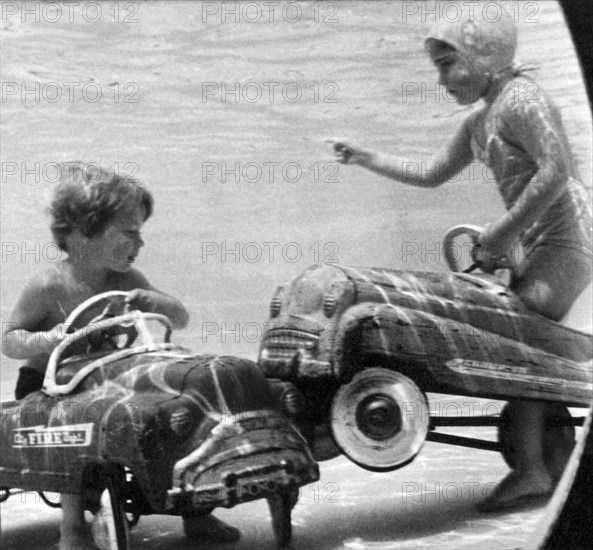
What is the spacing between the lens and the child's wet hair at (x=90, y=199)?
73.8 inches

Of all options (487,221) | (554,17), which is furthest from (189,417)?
(554,17)

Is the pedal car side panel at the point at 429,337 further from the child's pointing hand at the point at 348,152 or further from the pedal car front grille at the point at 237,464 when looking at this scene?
the child's pointing hand at the point at 348,152

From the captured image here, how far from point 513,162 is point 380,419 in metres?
0.59

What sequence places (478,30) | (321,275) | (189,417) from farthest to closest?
(478,30) < (321,275) < (189,417)

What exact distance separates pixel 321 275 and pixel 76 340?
0.48 meters

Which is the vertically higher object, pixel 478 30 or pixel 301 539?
pixel 478 30

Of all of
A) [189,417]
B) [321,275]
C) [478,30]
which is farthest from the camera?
[478,30]

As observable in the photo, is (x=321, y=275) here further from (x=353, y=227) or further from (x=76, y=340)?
(x=76, y=340)

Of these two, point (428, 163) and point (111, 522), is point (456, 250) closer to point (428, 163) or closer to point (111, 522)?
point (428, 163)

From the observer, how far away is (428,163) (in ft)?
6.54

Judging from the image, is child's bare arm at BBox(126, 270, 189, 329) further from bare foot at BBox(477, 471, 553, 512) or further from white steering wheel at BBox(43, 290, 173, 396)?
bare foot at BBox(477, 471, 553, 512)

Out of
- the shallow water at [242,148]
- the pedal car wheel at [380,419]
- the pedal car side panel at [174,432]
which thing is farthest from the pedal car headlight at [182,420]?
the pedal car wheel at [380,419]

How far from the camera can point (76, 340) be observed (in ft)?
6.12

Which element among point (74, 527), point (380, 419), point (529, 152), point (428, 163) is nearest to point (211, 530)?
point (74, 527)
